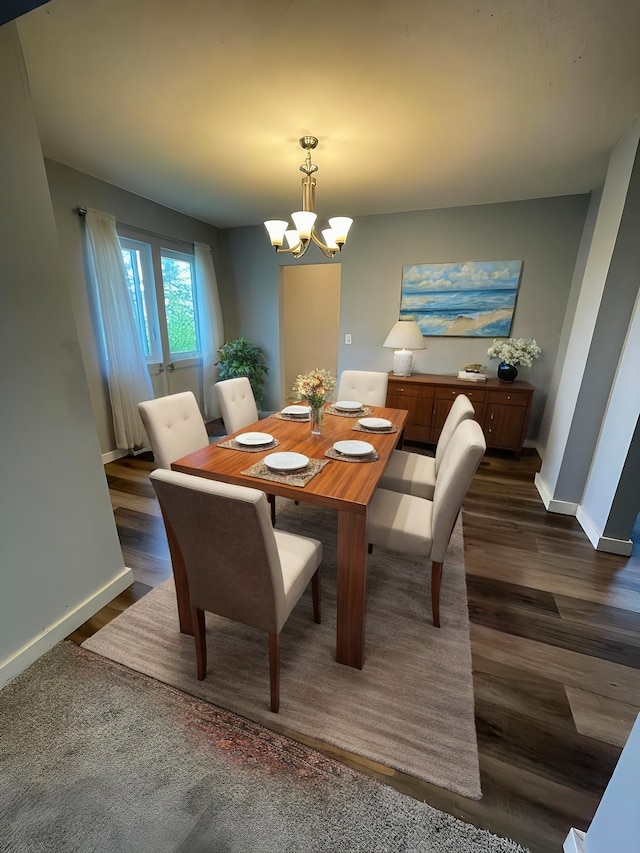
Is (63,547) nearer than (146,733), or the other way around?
(146,733)

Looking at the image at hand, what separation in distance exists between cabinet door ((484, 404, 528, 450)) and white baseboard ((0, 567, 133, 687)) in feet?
11.1

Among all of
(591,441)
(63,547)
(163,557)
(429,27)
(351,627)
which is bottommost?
(163,557)

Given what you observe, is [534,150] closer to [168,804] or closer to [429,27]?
[429,27]

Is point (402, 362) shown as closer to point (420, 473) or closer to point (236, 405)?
point (420, 473)

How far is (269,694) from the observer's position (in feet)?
4.42

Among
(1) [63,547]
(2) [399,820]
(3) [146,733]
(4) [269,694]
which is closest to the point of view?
(2) [399,820]

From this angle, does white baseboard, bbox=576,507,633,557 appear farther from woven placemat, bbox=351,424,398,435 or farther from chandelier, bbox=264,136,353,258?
chandelier, bbox=264,136,353,258

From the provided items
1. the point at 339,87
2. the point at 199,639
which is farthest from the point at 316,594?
the point at 339,87

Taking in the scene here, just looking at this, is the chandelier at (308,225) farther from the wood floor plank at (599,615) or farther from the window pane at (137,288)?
the wood floor plank at (599,615)

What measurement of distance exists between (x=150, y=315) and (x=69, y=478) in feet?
9.07

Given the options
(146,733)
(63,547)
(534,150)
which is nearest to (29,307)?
(63,547)

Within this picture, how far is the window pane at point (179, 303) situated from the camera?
157 inches

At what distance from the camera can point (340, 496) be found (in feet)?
4.25

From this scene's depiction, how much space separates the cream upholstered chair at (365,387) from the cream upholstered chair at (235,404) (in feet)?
2.56
